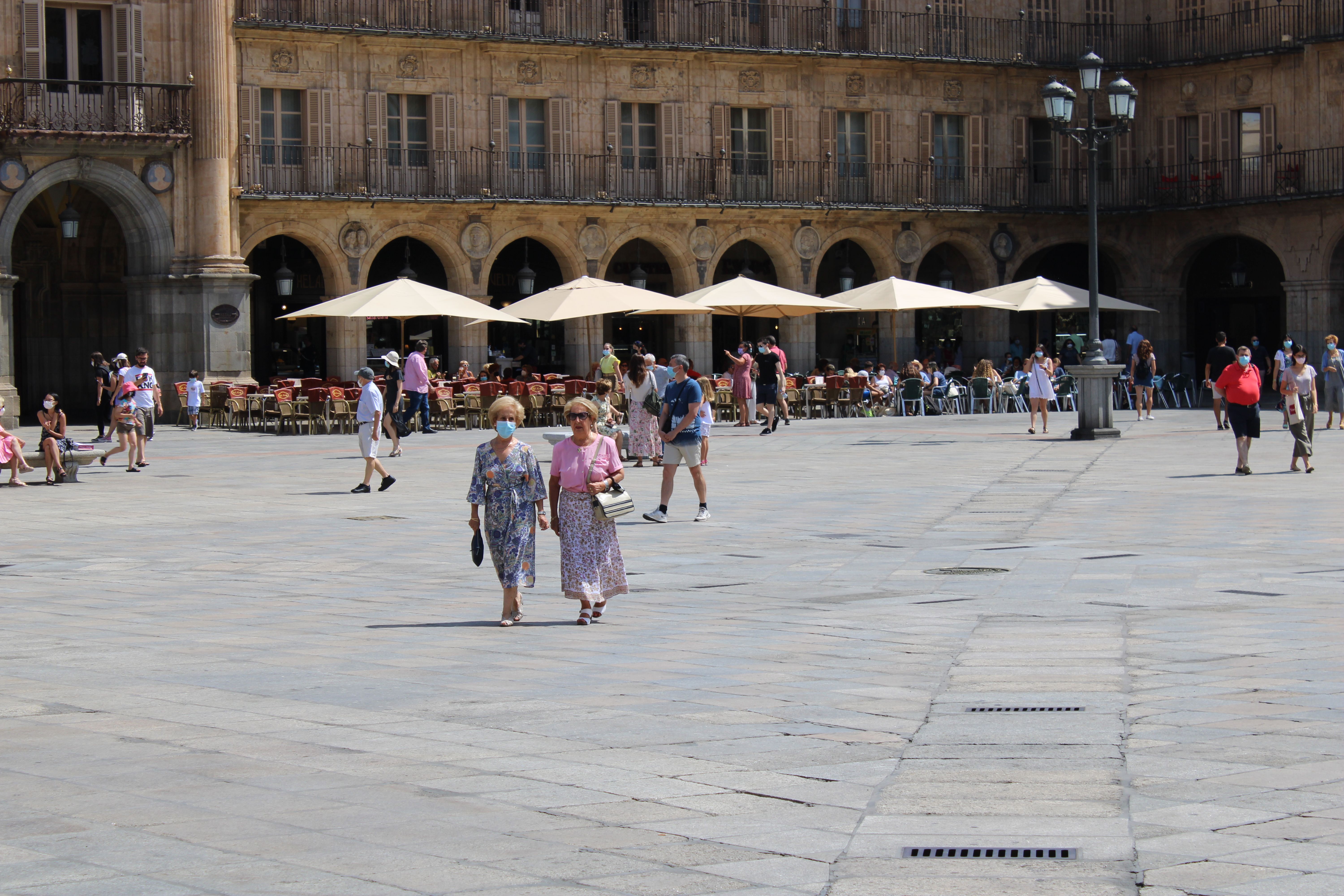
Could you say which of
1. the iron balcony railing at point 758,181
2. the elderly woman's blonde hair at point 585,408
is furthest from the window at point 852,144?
the elderly woman's blonde hair at point 585,408

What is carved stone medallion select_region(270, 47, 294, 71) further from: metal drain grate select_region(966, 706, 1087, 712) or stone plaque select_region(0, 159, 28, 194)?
metal drain grate select_region(966, 706, 1087, 712)

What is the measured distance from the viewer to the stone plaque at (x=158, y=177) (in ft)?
112

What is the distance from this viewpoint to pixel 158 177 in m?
34.1

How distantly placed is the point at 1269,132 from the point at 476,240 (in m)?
17.6

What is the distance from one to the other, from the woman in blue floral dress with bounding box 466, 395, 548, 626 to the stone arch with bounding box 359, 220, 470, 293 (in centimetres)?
2680

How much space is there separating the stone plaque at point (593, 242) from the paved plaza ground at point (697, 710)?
22904mm

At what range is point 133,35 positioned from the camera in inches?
1323

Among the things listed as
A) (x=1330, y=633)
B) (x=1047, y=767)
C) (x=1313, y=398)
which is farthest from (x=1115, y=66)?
(x=1047, y=767)

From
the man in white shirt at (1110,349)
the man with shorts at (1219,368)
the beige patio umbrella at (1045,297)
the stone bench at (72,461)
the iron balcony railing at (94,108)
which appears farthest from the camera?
the man in white shirt at (1110,349)

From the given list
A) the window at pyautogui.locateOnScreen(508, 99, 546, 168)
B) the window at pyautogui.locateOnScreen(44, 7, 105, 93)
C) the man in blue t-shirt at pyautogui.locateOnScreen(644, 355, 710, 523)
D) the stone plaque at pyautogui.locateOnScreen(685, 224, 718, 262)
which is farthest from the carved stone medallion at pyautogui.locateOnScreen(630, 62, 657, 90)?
the man in blue t-shirt at pyautogui.locateOnScreen(644, 355, 710, 523)

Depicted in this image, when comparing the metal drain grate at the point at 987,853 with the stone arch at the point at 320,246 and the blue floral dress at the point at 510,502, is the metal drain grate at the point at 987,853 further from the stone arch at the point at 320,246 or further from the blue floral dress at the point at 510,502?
the stone arch at the point at 320,246

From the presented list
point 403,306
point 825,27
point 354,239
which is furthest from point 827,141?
point 403,306

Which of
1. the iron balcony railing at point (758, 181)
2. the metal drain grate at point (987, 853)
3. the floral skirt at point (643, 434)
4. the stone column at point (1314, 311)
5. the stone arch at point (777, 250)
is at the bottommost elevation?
the metal drain grate at point (987, 853)

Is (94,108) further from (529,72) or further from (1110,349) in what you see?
(1110,349)
